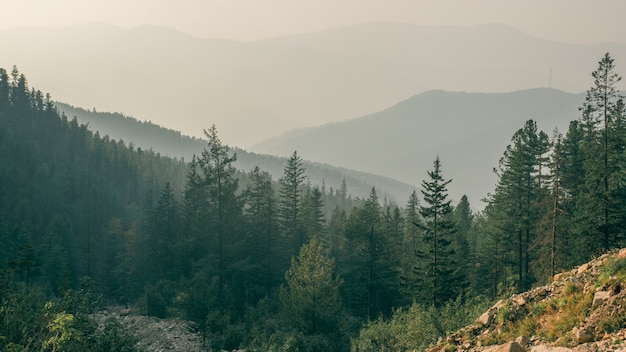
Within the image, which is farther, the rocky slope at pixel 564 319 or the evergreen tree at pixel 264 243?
the evergreen tree at pixel 264 243

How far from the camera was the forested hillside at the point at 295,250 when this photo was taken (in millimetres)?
31856

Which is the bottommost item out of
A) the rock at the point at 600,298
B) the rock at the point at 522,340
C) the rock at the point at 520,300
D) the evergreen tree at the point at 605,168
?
the rock at the point at 522,340

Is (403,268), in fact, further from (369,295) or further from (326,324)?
(326,324)

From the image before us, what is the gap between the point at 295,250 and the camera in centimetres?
6059

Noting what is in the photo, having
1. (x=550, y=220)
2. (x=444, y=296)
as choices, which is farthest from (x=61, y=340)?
(x=550, y=220)

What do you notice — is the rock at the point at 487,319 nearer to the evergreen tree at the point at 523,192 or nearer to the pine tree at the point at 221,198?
the evergreen tree at the point at 523,192

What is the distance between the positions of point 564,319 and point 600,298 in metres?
1.21

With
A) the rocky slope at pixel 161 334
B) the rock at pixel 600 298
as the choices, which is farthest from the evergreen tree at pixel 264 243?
the rock at pixel 600 298

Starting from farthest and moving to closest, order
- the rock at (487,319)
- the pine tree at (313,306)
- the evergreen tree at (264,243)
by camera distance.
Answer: the evergreen tree at (264,243), the pine tree at (313,306), the rock at (487,319)

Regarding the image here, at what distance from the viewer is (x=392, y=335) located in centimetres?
2969

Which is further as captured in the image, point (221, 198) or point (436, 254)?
point (221, 198)

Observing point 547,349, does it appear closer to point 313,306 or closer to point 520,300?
point 520,300

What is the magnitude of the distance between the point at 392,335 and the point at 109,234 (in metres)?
73.7

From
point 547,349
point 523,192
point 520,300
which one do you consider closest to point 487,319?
point 520,300
